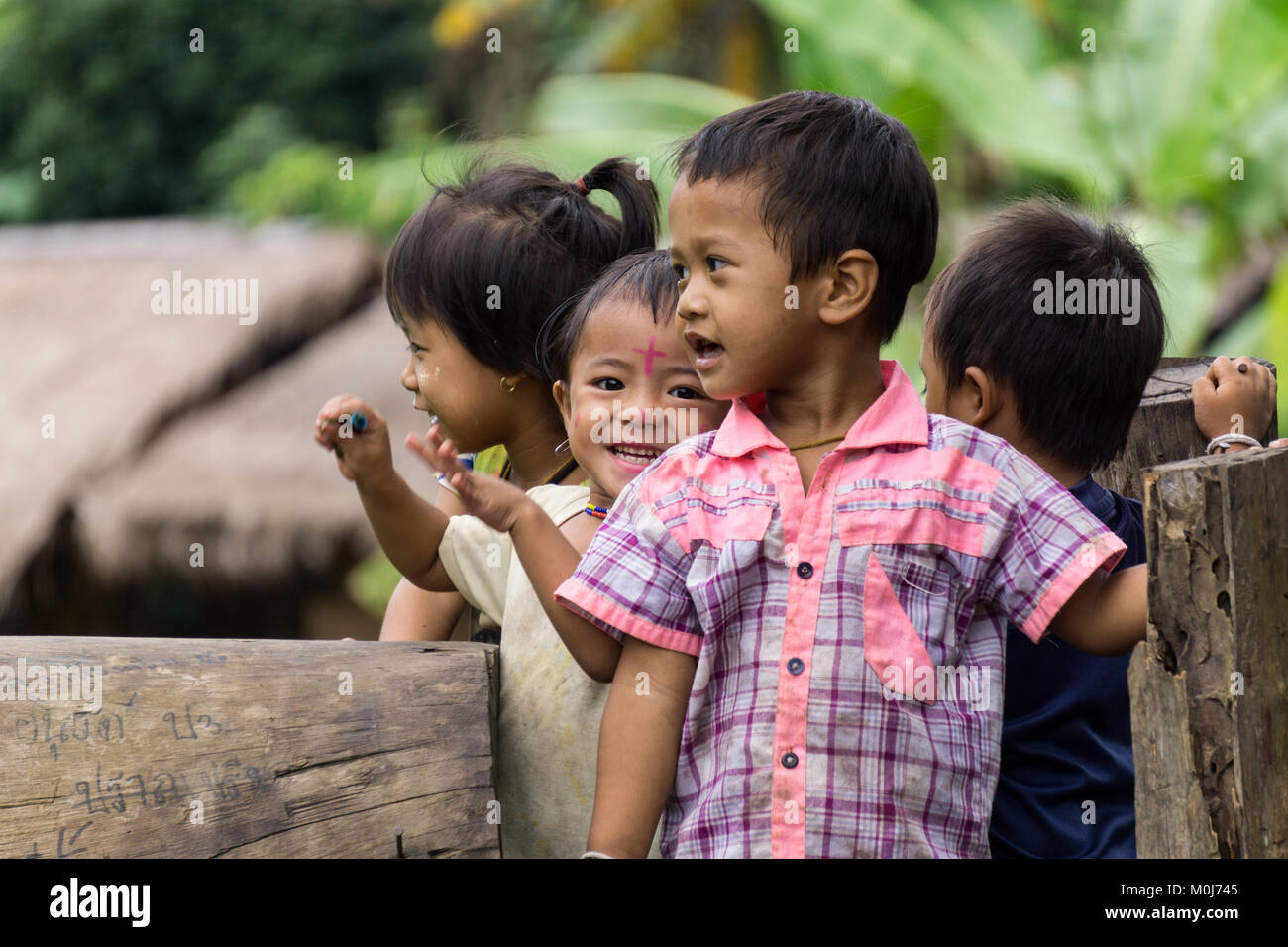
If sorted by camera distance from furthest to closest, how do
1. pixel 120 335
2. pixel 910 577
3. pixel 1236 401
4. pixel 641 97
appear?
pixel 641 97 → pixel 120 335 → pixel 1236 401 → pixel 910 577

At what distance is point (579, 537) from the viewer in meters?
1.93

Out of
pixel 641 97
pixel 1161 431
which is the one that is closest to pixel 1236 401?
pixel 1161 431

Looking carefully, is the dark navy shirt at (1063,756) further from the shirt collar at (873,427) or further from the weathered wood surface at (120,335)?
the weathered wood surface at (120,335)

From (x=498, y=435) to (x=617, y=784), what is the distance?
2.31ft

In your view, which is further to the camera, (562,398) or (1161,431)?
(1161,431)

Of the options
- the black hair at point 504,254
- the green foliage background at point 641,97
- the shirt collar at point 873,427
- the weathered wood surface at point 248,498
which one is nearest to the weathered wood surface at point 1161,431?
the shirt collar at point 873,427

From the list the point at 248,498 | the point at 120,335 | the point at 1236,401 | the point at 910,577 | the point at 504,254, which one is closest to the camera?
the point at 910,577

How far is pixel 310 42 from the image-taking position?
983 cm

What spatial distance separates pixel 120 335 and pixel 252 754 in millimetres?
5318

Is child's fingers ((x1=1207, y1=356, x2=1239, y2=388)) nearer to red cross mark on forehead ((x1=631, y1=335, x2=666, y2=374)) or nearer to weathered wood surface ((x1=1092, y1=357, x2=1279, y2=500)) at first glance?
weathered wood surface ((x1=1092, y1=357, x2=1279, y2=500))

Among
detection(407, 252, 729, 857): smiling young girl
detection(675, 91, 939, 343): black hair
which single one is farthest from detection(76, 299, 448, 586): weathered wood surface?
detection(675, 91, 939, 343): black hair

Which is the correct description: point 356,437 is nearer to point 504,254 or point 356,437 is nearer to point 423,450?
point 423,450

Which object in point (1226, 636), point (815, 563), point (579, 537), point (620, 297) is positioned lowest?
point (1226, 636)

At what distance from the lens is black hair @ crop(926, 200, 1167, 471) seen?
6.41 ft
